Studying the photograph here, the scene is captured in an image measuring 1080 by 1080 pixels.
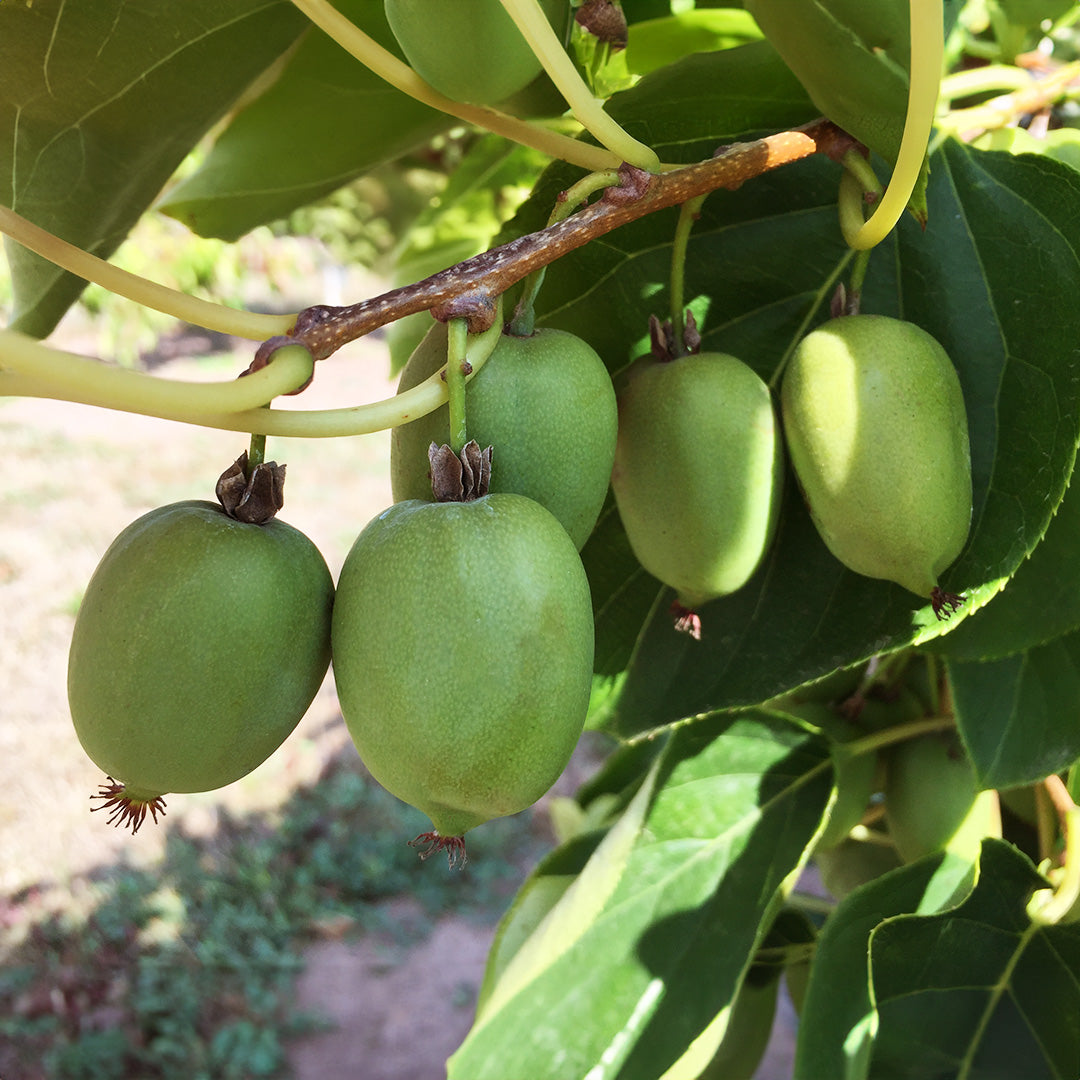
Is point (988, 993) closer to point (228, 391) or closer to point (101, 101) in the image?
point (228, 391)

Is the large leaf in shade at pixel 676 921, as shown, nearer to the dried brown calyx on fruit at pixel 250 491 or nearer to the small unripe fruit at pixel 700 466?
the small unripe fruit at pixel 700 466

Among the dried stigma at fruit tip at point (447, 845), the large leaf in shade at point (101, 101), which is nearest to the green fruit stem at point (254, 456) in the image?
the dried stigma at fruit tip at point (447, 845)

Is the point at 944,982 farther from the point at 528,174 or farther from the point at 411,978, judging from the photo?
the point at 411,978

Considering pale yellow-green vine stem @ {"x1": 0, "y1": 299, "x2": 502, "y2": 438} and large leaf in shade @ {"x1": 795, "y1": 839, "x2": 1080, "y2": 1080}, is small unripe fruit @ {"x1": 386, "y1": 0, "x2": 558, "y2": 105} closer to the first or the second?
pale yellow-green vine stem @ {"x1": 0, "y1": 299, "x2": 502, "y2": 438}

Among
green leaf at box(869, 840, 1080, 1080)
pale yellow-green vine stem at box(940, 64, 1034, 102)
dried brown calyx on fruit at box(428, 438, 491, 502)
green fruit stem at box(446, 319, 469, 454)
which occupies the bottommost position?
green leaf at box(869, 840, 1080, 1080)

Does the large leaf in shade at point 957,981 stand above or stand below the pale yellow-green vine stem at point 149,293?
below

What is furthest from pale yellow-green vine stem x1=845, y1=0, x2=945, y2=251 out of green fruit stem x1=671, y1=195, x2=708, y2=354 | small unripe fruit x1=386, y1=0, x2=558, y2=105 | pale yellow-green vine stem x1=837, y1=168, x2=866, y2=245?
small unripe fruit x1=386, y1=0, x2=558, y2=105

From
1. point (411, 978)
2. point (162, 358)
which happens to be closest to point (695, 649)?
point (411, 978)
